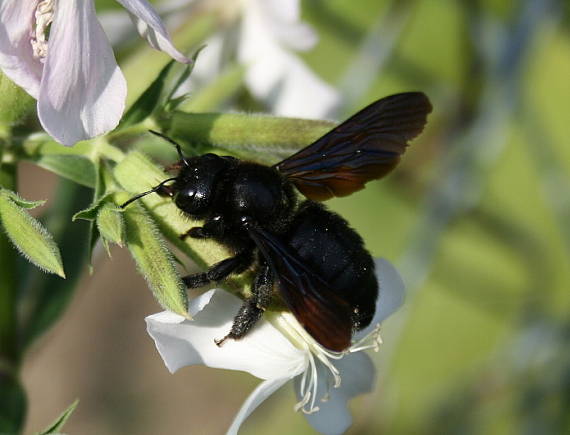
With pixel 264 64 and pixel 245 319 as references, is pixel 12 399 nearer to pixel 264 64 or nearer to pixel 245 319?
pixel 245 319

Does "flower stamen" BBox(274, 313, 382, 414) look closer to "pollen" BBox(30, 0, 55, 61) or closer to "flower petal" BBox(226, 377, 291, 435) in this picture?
"flower petal" BBox(226, 377, 291, 435)

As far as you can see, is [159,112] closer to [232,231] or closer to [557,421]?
[232,231]

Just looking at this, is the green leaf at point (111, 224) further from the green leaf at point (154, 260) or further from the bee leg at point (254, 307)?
the bee leg at point (254, 307)

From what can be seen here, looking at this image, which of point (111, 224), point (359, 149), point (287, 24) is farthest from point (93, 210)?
point (287, 24)

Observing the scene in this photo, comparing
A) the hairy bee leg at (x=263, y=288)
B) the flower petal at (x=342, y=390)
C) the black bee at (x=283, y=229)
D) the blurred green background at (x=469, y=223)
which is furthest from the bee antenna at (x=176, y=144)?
the blurred green background at (x=469, y=223)

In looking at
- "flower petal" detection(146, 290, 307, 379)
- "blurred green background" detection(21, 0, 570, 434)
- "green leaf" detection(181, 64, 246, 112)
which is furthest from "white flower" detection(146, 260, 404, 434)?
"blurred green background" detection(21, 0, 570, 434)

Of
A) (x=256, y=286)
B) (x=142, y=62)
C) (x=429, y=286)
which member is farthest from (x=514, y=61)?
(x=256, y=286)
